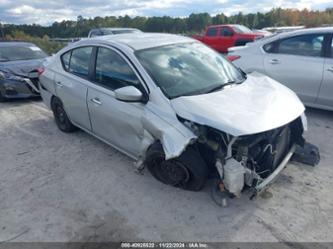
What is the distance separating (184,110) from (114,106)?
3.46 ft

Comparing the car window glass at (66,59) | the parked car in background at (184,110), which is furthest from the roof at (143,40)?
the car window glass at (66,59)

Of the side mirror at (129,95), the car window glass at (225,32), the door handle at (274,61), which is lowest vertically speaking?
the car window glass at (225,32)

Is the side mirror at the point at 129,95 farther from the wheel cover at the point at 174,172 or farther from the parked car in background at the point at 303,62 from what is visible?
the parked car in background at the point at 303,62

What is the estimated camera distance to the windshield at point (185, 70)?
131 inches

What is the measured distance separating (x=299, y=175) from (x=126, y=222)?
2.08 meters

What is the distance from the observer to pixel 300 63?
17.3 ft

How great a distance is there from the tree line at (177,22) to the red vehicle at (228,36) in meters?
25.7

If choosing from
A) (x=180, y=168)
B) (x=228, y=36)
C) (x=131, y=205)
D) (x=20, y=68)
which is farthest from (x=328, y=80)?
(x=228, y=36)

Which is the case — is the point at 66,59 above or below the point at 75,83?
above

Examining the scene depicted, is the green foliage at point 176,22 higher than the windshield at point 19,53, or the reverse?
the windshield at point 19,53

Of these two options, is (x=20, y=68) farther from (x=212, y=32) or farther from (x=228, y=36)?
(x=212, y=32)

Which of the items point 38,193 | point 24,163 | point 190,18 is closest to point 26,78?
point 24,163

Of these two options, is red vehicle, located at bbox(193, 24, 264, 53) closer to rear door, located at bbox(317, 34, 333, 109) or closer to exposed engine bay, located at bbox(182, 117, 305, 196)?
rear door, located at bbox(317, 34, 333, 109)

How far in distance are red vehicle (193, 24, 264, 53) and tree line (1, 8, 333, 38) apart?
84.3 ft
